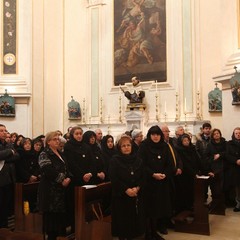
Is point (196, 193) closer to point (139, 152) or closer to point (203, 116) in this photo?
point (139, 152)

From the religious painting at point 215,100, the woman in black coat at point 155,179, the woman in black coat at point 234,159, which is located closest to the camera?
the woman in black coat at point 155,179

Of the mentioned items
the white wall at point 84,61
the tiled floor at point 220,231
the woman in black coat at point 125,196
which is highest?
the white wall at point 84,61

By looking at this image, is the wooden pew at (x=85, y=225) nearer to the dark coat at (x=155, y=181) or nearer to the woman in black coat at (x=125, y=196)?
the woman in black coat at (x=125, y=196)

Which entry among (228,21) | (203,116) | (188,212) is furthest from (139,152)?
(203,116)

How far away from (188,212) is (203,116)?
19.7ft

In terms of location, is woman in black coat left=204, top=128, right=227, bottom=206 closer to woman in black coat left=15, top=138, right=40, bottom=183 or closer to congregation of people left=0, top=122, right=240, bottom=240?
congregation of people left=0, top=122, right=240, bottom=240

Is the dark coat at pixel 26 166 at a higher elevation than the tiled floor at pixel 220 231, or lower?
higher

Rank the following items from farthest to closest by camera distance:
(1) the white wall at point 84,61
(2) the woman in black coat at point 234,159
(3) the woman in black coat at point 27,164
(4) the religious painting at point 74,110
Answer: (4) the religious painting at point 74,110 < (1) the white wall at point 84,61 < (2) the woman in black coat at point 234,159 < (3) the woman in black coat at point 27,164

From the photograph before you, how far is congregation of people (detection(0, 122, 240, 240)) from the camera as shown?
4.52 metres

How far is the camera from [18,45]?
1334 cm

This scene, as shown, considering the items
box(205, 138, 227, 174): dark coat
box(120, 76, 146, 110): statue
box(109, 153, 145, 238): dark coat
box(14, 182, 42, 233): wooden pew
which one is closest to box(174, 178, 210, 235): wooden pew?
box(205, 138, 227, 174): dark coat

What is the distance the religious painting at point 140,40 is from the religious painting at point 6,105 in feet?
12.1

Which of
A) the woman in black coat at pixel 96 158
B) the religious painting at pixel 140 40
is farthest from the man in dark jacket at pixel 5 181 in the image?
the religious painting at pixel 140 40

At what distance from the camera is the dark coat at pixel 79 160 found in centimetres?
502
